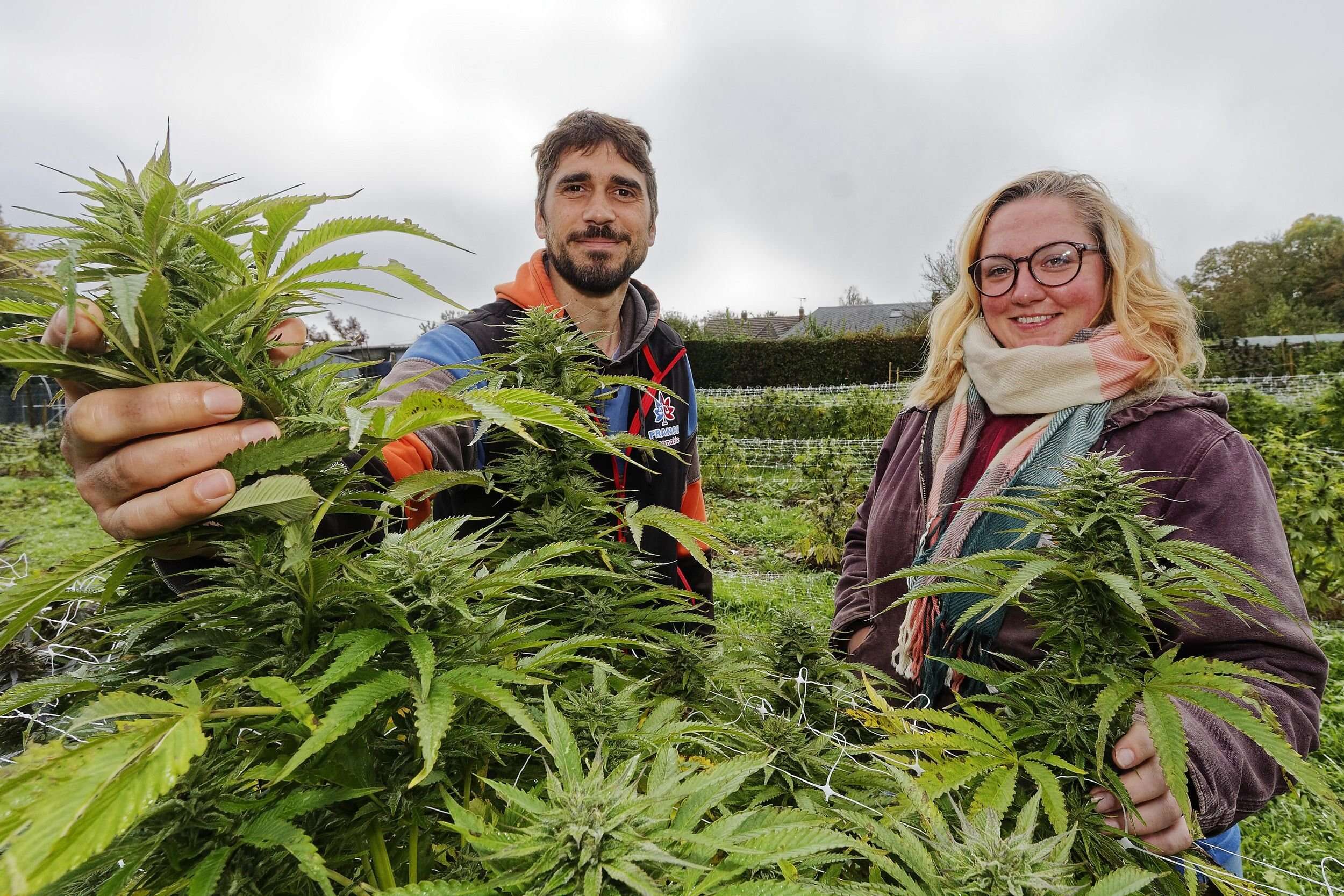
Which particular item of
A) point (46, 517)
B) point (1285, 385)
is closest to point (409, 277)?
point (46, 517)

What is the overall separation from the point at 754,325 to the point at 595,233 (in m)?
54.8

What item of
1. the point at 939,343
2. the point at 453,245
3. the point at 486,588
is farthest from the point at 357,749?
the point at 939,343

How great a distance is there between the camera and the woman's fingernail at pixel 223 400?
717 millimetres

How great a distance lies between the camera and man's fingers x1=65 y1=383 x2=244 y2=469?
0.71 meters

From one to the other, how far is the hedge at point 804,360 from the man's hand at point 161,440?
24.0 m

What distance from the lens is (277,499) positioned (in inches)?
27.3

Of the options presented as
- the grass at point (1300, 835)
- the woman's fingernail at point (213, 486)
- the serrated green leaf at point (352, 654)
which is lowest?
the grass at point (1300, 835)

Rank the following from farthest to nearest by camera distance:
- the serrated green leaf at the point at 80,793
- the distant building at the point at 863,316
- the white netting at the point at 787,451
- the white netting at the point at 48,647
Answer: the distant building at the point at 863,316, the white netting at the point at 787,451, the white netting at the point at 48,647, the serrated green leaf at the point at 80,793

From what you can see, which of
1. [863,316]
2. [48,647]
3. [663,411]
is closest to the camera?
[48,647]

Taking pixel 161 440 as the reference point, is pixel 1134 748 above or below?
below

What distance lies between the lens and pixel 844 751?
1007 millimetres

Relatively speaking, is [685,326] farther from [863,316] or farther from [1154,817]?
[1154,817]

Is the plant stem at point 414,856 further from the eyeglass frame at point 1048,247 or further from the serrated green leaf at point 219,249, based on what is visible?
the eyeglass frame at point 1048,247

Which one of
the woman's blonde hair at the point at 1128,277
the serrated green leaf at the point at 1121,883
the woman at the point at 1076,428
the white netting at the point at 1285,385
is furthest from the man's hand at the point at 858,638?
the white netting at the point at 1285,385
